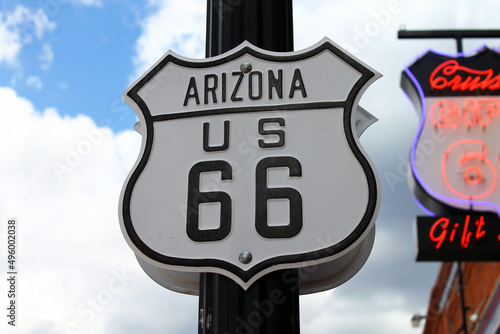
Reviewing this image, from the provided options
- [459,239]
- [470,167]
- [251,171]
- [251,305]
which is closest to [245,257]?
[251,305]

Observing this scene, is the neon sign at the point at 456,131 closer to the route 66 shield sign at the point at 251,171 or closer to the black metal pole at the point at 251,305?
the route 66 shield sign at the point at 251,171

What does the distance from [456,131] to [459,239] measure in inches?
60.6

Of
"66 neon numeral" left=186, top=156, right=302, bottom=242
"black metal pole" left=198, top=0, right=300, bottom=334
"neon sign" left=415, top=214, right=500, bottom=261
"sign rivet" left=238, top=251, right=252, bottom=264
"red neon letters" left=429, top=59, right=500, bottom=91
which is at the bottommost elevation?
"black metal pole" left=198, top=0, right=300, bottom=334

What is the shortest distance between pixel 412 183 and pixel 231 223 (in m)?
5.50

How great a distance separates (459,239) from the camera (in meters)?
6.71

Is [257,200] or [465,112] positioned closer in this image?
[257,200]

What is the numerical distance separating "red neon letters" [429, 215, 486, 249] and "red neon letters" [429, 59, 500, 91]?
1859 mm

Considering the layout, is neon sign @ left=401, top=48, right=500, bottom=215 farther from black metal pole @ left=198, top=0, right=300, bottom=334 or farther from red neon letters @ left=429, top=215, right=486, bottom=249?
black metal pole @ left=198, top=0, right=300, bottom=334

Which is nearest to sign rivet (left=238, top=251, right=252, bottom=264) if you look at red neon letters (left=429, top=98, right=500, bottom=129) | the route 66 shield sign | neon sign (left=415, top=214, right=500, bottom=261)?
the route 66 shield sign

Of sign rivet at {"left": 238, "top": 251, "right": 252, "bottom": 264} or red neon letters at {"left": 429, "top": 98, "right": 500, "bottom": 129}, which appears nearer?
sign rivet at {"left": 238, "top": 251, "right": 252, "bottom": 264}

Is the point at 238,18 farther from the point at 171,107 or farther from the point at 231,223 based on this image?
the point at 231,223

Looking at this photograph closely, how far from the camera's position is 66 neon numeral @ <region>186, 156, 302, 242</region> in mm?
1965

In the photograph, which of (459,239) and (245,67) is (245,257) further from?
(459,239)

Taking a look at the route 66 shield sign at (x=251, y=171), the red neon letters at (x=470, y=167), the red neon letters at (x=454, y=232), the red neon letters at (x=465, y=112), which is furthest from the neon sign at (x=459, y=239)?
the route 66 shield sign at (x=251, y=171)
